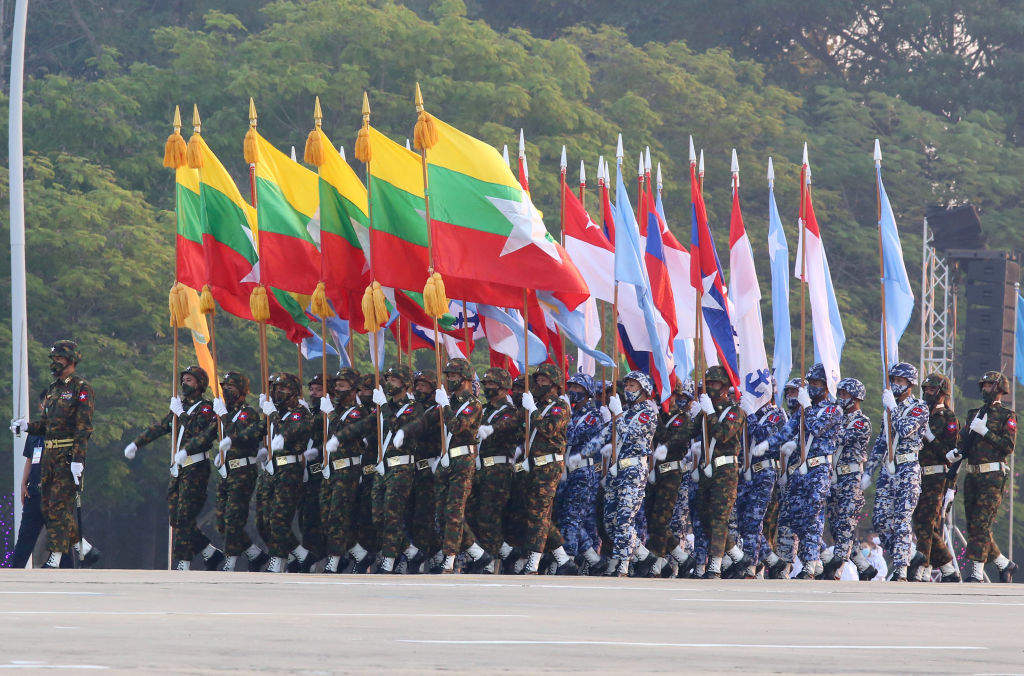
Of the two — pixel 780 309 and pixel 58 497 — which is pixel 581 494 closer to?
pixel 780 309

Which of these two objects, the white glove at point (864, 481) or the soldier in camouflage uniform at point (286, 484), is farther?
the white glove at point (864, 481)

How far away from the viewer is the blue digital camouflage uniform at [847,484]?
14.0m

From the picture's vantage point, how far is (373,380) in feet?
46.2

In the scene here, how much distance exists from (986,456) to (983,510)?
0.40m

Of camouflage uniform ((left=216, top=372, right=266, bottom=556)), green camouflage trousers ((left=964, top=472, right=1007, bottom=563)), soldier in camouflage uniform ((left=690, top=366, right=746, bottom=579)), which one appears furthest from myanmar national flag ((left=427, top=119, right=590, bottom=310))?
green camouflage trousers ((left=964, top=472, right=1007, bottom=563))

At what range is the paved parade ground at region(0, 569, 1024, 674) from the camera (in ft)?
23.5

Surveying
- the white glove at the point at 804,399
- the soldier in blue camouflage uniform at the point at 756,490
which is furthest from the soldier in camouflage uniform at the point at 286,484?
the white glove at the point at 804,399

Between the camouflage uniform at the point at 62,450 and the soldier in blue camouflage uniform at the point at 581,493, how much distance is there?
3633 millimetres

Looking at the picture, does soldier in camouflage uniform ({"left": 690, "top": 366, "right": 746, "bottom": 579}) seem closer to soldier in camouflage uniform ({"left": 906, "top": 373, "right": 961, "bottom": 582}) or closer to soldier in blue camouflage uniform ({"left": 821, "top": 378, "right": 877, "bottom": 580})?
soldier in blue camouflage uniform ({"left": 821, "top": 378, "right": 877, "bottom": 580})

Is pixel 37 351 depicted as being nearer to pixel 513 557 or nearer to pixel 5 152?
pixel 5 152

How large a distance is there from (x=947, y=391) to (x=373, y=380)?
14.4 ft

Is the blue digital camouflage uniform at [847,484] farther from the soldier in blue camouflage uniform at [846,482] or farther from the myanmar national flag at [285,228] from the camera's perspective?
the myanmar national flag at [285,228]

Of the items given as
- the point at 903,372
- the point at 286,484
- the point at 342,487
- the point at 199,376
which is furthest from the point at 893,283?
the point at 199,376

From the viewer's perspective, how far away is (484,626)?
865 centimetres
